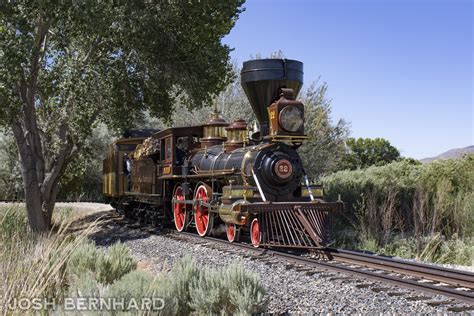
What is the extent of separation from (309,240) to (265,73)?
12.2 ft

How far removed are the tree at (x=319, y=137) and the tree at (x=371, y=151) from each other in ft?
55.1

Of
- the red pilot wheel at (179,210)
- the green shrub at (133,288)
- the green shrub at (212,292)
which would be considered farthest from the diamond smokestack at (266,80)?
the green shrub at (133,288)

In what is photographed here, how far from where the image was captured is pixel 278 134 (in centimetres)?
1039

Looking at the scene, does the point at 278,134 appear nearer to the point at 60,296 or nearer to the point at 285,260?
the point at 285,260

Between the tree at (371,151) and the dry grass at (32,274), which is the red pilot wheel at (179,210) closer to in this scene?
the dry grass at (32,274)

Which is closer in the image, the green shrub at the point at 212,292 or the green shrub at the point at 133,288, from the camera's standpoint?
the green shrub at the point at 133,288

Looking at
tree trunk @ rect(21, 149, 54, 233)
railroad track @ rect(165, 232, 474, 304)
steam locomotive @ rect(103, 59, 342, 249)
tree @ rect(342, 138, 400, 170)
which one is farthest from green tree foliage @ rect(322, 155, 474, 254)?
tree @ rect(342, 138, 400, 170)

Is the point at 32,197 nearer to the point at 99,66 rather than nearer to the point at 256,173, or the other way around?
the point at 99,66

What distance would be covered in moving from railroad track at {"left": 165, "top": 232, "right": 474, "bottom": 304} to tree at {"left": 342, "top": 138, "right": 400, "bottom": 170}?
36824 millimetres

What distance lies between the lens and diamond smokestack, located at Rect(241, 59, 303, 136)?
11.1 m

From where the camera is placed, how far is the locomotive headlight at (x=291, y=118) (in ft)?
33.9

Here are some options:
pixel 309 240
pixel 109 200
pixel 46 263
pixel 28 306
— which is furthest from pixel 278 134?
pixel 109 200

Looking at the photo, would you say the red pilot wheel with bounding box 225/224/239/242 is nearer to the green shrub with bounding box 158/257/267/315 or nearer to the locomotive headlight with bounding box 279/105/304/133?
the locomotive headlight with bounding box 279/105/304/133

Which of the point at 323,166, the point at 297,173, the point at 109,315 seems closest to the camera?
the point at 109,315
